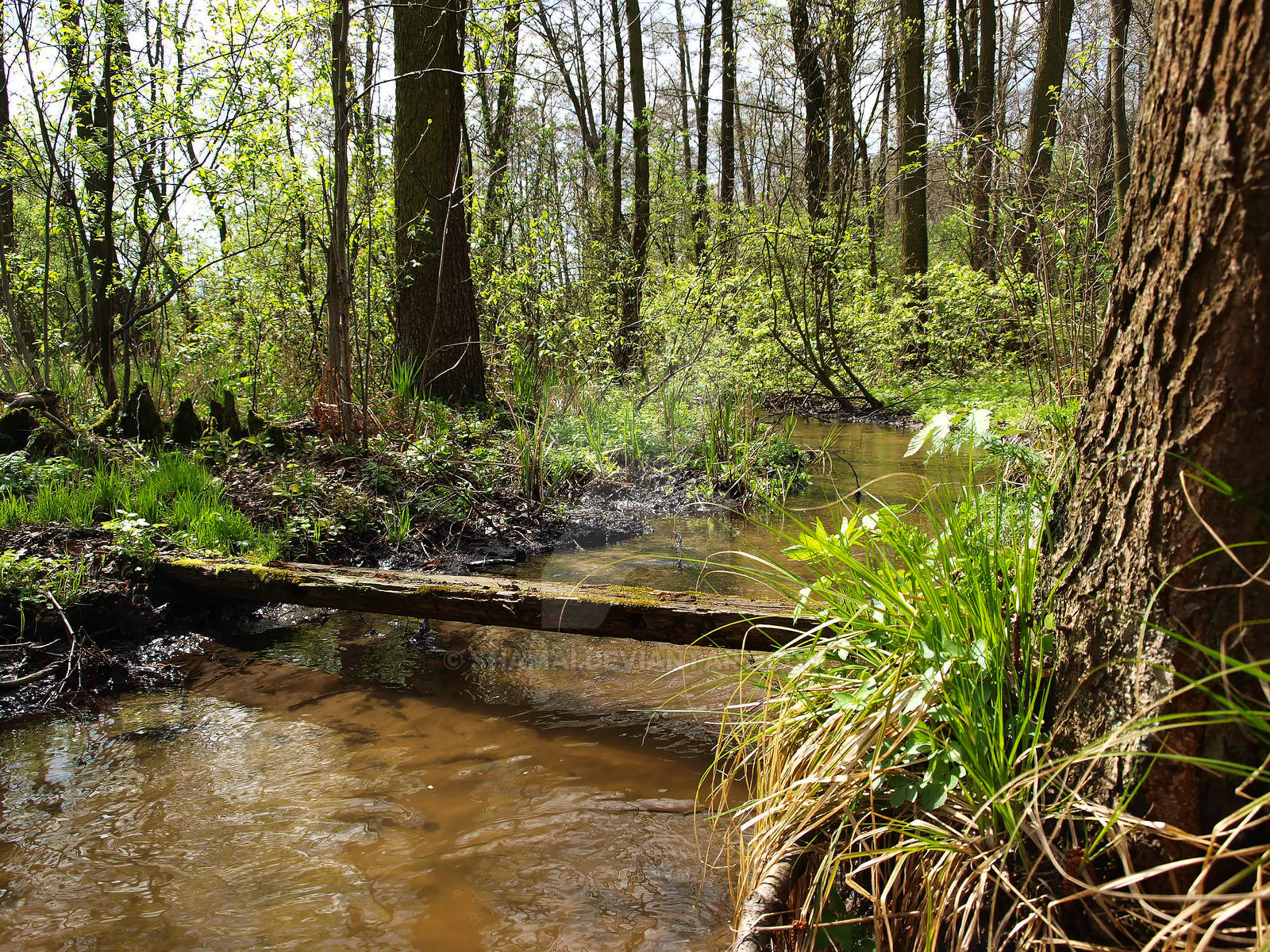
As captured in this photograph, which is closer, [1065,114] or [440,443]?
[1065,114]

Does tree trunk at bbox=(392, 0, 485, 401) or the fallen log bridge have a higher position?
tree trunk at bbox=(392, 0, 485, 401)

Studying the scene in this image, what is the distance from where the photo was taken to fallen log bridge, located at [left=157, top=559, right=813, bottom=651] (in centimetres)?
286

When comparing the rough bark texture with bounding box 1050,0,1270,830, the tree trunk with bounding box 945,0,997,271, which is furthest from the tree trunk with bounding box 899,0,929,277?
the rough bark texture with bounding box 1050,0,1270,830

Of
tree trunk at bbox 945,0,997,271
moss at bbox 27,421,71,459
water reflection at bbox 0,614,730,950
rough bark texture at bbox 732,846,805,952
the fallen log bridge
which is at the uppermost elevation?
tree trunk at bbox 945,0,997,271

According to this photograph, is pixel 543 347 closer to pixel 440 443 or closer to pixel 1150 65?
pixel 440 443

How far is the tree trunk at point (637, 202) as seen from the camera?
12.9 meters

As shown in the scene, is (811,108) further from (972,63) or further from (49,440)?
(49,440)

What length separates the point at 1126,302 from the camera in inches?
55.6

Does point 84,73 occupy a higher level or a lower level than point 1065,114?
higher

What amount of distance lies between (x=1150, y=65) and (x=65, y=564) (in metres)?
→ 4.63

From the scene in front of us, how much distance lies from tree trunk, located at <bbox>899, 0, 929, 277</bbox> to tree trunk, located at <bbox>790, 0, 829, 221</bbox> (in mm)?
2014

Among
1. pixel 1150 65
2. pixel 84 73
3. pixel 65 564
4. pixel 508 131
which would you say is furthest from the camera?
pixel 508 131

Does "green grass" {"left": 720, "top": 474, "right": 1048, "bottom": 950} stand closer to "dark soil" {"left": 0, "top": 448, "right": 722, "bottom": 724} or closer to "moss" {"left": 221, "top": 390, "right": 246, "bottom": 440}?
"dark soil" {"left": 0, "top": 448, "right": 722, "bottom": 724}

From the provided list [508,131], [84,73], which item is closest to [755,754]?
[84,73]
